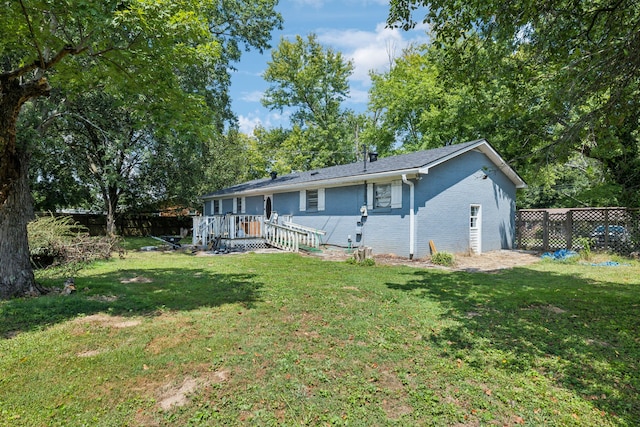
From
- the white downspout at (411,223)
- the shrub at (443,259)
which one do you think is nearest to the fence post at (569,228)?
the shrub at (443,259)

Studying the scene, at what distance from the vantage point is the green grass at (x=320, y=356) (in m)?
2.62

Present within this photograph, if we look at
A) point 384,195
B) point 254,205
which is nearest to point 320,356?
point 384,195

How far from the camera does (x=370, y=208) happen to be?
513 inches

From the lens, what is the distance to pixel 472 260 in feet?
37.6

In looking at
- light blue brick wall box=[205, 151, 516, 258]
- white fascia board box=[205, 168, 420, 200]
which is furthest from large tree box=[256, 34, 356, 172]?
light blue brick wall box=[205, 151, 516, 258]

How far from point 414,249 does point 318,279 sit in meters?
5.13

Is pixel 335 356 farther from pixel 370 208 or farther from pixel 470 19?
pixel 370 208

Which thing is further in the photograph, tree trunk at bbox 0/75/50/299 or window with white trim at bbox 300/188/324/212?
window with white trim at bbox 300/188/324/212

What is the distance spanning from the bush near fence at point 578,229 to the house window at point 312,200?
361 inches

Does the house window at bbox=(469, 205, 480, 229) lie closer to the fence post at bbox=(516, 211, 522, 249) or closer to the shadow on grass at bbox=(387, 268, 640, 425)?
the fence post at bbox=(516, 211, 522, 249)

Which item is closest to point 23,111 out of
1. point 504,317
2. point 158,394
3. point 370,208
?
point 370,208

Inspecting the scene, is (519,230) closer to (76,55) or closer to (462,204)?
(462,204)

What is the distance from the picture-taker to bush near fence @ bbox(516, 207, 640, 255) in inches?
453

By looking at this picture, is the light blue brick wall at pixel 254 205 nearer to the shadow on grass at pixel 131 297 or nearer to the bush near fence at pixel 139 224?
the bush near fence at pixel 139 224
